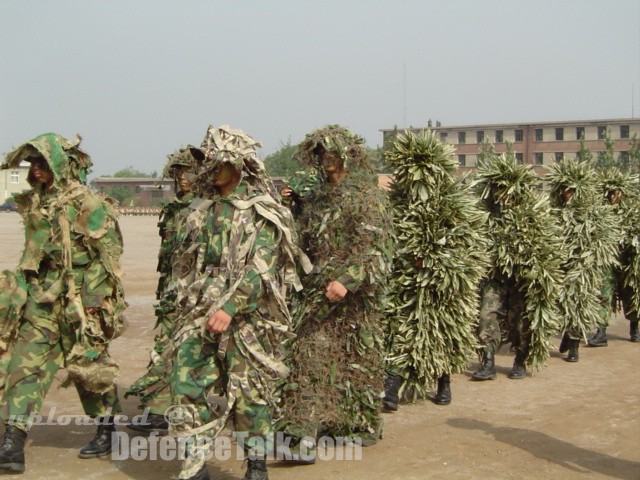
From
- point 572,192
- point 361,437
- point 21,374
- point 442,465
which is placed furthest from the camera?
point 572,192

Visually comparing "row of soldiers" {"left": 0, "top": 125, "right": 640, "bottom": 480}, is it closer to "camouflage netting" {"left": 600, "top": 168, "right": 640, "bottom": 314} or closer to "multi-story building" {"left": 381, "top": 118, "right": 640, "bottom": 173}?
"camouflage netting" {"left": 600, "top": 168, "right": 640, "bottom": 314}

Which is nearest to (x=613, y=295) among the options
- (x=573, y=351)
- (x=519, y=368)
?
(x=573, y=351)

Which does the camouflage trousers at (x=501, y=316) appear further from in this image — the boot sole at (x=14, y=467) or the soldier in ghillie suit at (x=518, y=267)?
the boot sole at (x=14, y=467)

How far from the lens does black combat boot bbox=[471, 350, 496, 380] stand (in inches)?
402

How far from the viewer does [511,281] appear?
1046 centimetres

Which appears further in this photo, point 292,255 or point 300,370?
point 300,370

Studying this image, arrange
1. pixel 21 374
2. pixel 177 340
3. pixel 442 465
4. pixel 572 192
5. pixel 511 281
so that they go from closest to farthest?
pixel 177 340, pixel 21 374, pixel 442 465, pixel 511 281, pixel 572 192

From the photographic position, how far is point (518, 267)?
1021cm

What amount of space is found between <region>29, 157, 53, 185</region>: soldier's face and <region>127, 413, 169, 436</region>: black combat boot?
230 cm

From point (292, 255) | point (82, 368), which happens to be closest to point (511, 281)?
point (292, 255)

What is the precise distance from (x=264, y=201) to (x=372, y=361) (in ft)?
6.40

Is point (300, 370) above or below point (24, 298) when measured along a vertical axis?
below

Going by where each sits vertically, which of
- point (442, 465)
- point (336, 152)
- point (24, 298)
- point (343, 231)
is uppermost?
point (336, 152)

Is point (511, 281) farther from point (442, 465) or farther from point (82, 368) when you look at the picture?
point (82, 368)
